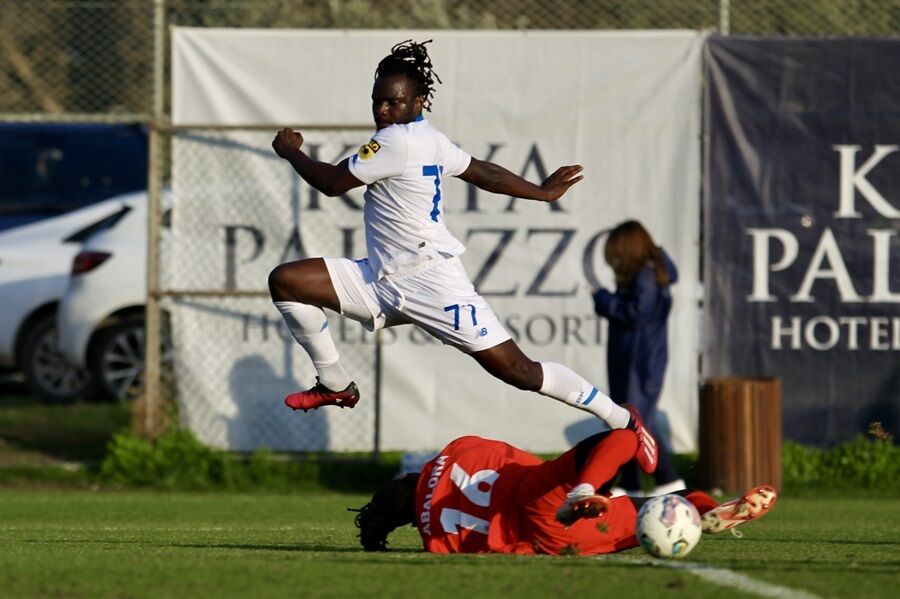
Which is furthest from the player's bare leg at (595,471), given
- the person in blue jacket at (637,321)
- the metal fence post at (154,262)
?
the metal fence post at (154,262)

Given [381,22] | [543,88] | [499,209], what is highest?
[381,22]

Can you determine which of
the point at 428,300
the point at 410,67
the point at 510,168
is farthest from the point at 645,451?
the point at 510,168

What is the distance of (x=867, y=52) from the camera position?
1267 cm

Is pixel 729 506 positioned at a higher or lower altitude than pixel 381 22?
lower

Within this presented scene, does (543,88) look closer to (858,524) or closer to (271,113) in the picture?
(271,113)

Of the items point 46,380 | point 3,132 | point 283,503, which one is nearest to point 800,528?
point 283,503

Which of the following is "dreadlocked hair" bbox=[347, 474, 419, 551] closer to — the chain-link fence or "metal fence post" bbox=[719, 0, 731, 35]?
the chain-link fence

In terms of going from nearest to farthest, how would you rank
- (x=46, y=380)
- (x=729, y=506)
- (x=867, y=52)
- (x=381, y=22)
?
(x=729, y=506) → (x=867, y=52) → (x=46, y=380) → (x=381, y=22)

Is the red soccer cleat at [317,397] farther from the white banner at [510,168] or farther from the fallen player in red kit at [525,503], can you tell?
the white banner at [510,168]

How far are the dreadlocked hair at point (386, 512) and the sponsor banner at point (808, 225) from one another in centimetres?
584

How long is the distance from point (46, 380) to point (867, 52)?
7.98 meters

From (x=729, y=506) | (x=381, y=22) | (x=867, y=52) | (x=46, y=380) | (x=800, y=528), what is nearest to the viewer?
(x=729, y=506)

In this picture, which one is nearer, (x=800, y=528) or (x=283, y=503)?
(x=800, y=528)

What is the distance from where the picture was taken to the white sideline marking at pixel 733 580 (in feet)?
17.9
